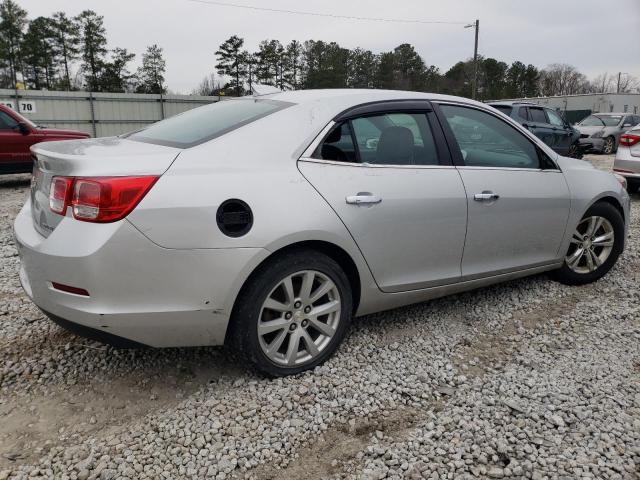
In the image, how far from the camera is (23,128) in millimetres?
9820

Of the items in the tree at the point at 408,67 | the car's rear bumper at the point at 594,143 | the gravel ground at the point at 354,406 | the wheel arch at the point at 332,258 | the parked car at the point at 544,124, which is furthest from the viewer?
the tree at the point at 408,67

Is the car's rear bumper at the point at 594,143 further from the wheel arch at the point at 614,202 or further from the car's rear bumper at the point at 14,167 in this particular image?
the car's rear bumper at the point at 14,167

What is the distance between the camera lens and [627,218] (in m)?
4.54

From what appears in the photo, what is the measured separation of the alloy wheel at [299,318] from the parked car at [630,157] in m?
7.77

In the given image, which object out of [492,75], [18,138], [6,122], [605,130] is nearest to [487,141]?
[18,138]

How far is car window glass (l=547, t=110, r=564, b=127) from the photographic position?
14514 mm

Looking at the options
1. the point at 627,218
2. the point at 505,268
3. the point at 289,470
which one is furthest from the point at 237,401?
the point at 627,218

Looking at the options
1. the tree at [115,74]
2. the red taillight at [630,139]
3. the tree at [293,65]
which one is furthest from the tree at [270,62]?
the red taillight at [630,139]

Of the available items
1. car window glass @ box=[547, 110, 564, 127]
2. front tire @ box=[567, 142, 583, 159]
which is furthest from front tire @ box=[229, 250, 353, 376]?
front tire @ box=[567, 142, 583, 159]

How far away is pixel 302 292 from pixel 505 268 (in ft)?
5.56

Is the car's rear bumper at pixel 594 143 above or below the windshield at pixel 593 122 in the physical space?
below

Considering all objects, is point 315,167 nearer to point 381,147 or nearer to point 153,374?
point 381,147

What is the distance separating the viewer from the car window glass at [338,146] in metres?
2.83

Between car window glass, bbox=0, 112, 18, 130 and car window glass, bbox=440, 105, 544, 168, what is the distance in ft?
30.2
